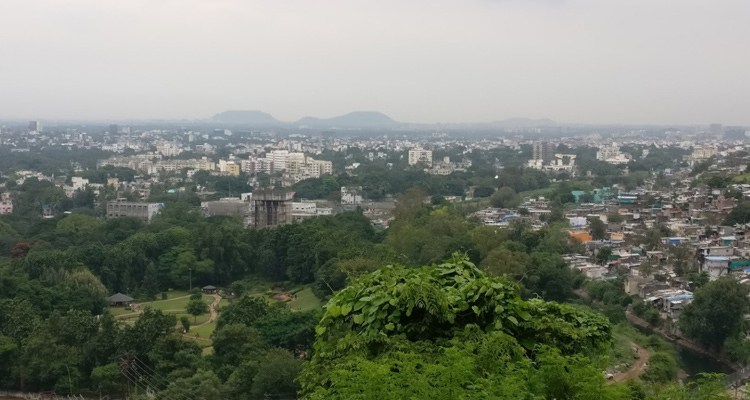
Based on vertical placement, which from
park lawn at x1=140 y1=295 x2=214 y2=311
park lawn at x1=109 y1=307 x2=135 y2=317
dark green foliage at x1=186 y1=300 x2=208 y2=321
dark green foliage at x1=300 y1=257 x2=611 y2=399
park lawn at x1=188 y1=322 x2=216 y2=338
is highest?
dark green foliage at x1=300 y1=257 x2=611 y2=399

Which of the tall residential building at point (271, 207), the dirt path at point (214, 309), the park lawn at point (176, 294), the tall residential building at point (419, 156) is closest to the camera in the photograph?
the dirt path at point (214, 309)

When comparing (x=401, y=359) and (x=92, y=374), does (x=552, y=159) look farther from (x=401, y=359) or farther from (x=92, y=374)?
(x=401, y=359)

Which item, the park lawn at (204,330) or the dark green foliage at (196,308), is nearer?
the park lawn at (204,330)

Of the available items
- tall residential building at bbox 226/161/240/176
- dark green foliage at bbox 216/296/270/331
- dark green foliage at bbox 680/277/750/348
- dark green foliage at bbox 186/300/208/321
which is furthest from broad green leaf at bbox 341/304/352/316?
tall residential building at bbox 226/161/240/176

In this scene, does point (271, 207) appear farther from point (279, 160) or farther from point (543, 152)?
point (543, 152)

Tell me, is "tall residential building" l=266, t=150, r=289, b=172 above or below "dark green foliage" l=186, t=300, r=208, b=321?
below

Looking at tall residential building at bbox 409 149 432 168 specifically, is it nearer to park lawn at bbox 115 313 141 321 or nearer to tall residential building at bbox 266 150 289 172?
tall residential building at bbox 266 150 289 172

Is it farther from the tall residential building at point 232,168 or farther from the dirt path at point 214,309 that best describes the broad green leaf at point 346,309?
the tall residential building at point 232,168

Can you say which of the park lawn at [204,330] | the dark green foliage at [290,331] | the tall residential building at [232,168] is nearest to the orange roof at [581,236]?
the park lawn at [204,330]
